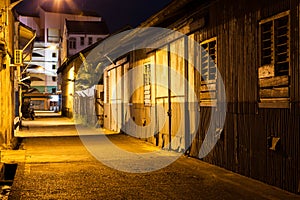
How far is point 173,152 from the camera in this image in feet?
49.0

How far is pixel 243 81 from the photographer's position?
32.0ft

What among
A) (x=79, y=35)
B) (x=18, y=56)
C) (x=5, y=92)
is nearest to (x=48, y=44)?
(x=79, y=35)

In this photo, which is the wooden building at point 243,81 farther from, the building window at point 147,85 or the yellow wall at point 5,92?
the yellow wall at point 5,92

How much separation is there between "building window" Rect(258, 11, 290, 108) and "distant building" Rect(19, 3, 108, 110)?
205 ft

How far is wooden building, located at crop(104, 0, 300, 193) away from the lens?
809 cm

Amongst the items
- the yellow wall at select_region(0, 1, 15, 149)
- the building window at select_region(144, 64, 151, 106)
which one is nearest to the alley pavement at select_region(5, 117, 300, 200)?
the yellow wall at select_region(0, 1, 15, 149)

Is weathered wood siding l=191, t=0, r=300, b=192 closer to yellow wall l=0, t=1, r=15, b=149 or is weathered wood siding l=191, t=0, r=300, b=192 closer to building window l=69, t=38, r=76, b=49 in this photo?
yellow wall l=0, t=1, r=15, b=149

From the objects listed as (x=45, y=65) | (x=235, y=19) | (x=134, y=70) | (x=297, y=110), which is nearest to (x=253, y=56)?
(x=235, y=19)

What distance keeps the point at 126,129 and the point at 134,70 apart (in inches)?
136

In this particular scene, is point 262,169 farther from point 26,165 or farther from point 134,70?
point 134,70

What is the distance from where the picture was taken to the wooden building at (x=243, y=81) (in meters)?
8.09

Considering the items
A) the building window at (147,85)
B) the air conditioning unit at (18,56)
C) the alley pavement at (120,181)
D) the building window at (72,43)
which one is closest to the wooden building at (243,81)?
the alley pavement at (120,181)

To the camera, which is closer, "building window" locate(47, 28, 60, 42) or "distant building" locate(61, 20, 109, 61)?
"distant building" locate(61, 20, 109, 61)

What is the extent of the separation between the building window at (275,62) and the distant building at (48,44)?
62407mm
